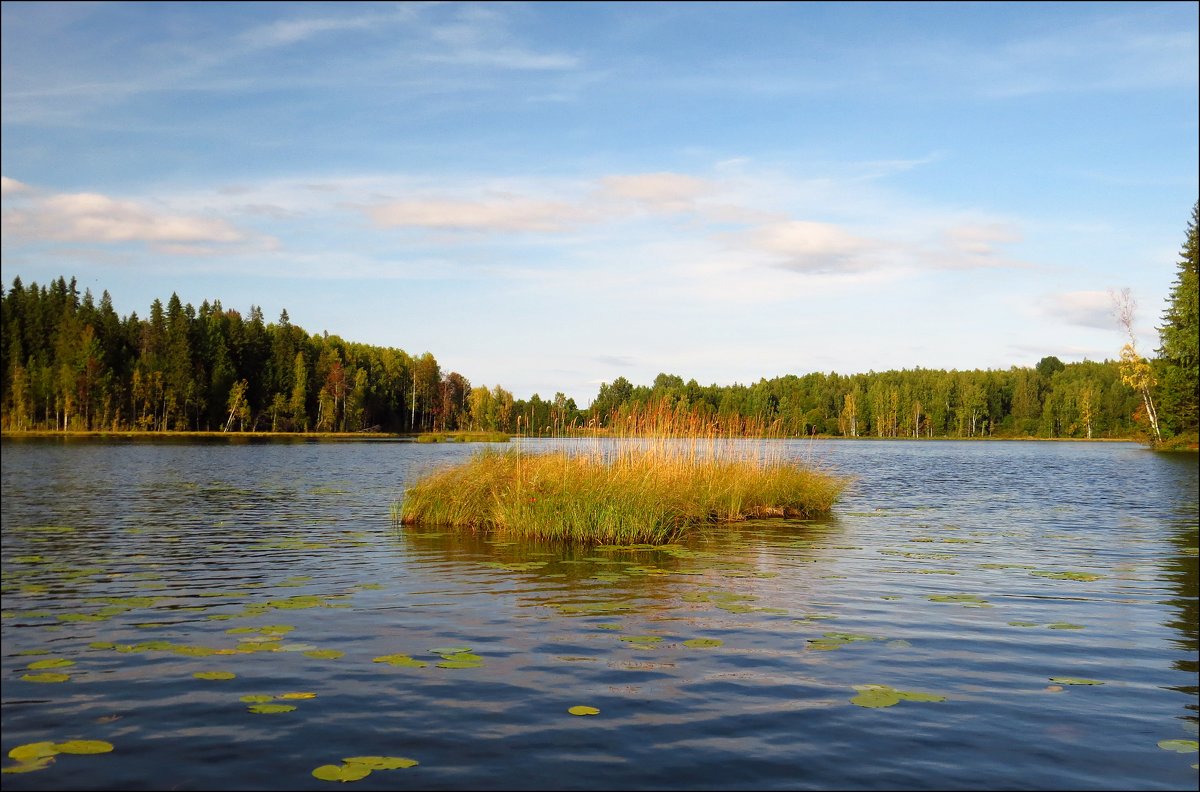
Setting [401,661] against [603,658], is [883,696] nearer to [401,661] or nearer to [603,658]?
[603,658]

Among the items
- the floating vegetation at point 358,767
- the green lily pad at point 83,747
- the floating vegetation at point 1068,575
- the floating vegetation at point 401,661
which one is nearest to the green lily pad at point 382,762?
the floating vegetation at point 358,767

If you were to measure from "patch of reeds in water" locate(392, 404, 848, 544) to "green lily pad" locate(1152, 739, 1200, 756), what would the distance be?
1258 cm

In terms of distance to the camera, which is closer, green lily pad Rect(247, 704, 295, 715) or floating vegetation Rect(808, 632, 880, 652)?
green lily pad Rect(247, 704, 295, 715)

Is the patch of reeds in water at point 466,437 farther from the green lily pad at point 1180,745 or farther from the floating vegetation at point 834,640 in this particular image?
the green lily pad at point 1180,745

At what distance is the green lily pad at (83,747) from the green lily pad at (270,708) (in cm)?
114

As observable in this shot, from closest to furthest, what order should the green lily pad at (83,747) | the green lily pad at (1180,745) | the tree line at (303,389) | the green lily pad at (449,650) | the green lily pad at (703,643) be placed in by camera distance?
the green lily pad at (83,747)
the green lily pad at (1180,745)
the green lily pad at (449,650)
the green lily pad at (703,643)
the tree line at (303,389)

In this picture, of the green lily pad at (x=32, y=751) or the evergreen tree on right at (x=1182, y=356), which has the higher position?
the evergreen tree on right at (x=1182, y=356)

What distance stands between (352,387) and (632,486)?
383ft

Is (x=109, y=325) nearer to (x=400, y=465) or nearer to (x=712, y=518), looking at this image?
(x=400, y=465)

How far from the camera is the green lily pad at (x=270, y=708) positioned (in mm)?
7438

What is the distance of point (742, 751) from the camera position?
6.77 metres

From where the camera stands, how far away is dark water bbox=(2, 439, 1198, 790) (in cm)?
651

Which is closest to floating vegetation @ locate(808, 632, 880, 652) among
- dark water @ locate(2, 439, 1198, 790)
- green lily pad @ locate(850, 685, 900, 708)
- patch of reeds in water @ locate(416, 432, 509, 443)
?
dark water @ locate(2, 439, 1198, 790)

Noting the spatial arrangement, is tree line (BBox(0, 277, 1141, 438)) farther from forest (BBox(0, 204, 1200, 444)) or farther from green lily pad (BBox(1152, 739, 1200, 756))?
green lily pad (BBox(1152, 739, 1200, 756))
